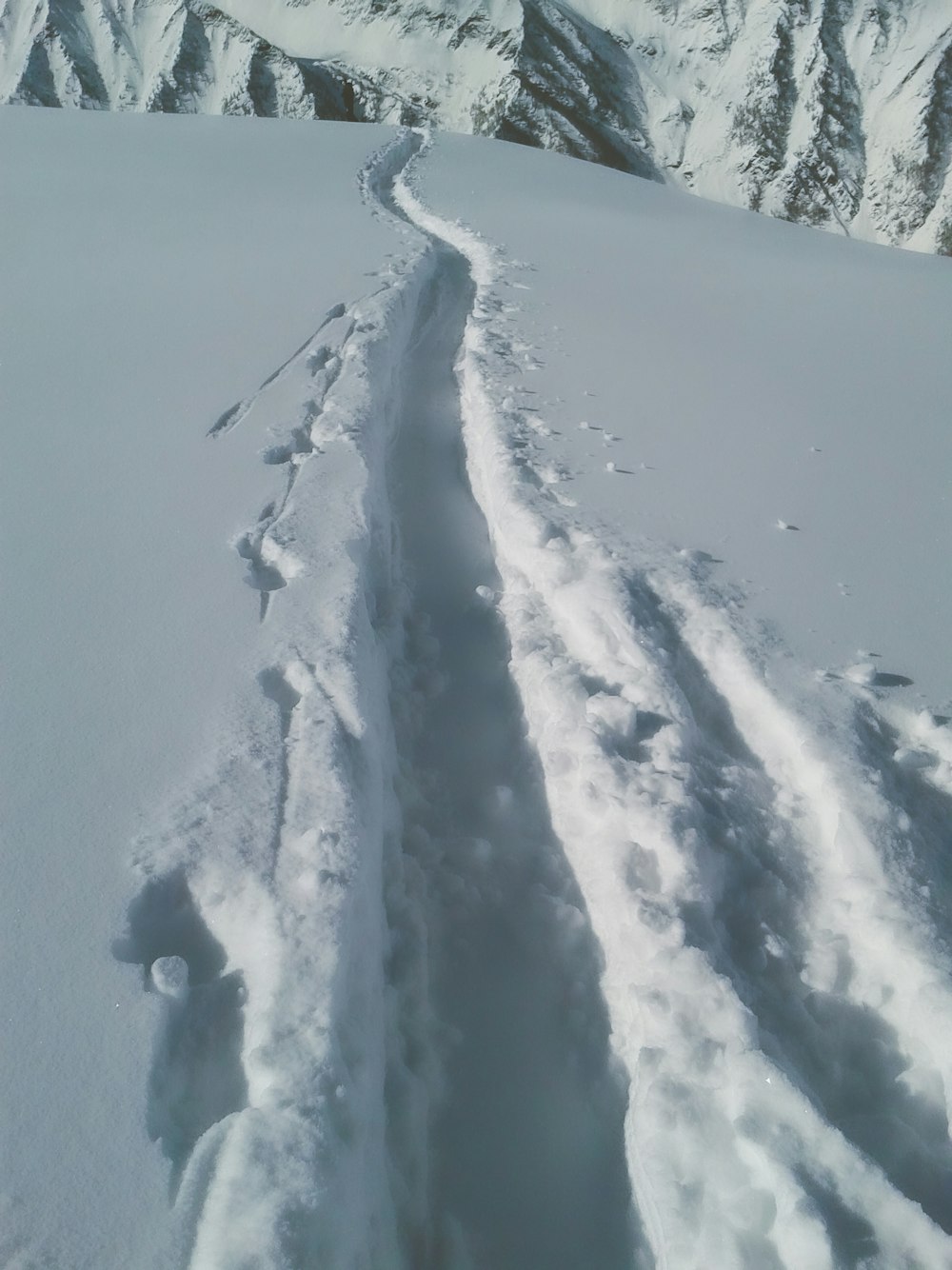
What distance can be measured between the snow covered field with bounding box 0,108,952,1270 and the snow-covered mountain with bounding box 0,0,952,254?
254 feet

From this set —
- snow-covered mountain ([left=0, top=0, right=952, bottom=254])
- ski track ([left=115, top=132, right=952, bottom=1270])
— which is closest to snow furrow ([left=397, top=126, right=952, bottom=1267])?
ski track ([left=115, top=132, right=952, bottom=1270])

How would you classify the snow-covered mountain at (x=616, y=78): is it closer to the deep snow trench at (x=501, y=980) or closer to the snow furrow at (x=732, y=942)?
the snow furrow at (x=732, y=942)

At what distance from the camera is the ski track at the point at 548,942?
2168 mm

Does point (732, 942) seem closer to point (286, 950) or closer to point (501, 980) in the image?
point (501, 980)

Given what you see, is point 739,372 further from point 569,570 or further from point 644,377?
point 569,570

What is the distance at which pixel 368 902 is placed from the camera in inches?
111

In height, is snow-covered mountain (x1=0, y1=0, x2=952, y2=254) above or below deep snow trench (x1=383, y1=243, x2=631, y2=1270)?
above

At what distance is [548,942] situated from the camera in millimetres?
3033

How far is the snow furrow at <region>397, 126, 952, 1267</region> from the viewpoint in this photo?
2164 millimetres

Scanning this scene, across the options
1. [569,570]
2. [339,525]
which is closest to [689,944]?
[569,570]

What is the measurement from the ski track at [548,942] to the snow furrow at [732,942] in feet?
0.03

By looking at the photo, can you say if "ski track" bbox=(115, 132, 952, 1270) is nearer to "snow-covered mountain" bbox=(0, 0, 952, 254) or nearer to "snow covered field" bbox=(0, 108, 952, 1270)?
"snow covered field" bbox=(0, 108, 952, 1270)

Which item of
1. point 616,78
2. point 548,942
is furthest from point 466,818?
point 616,78

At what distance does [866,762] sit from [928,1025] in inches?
42.1
